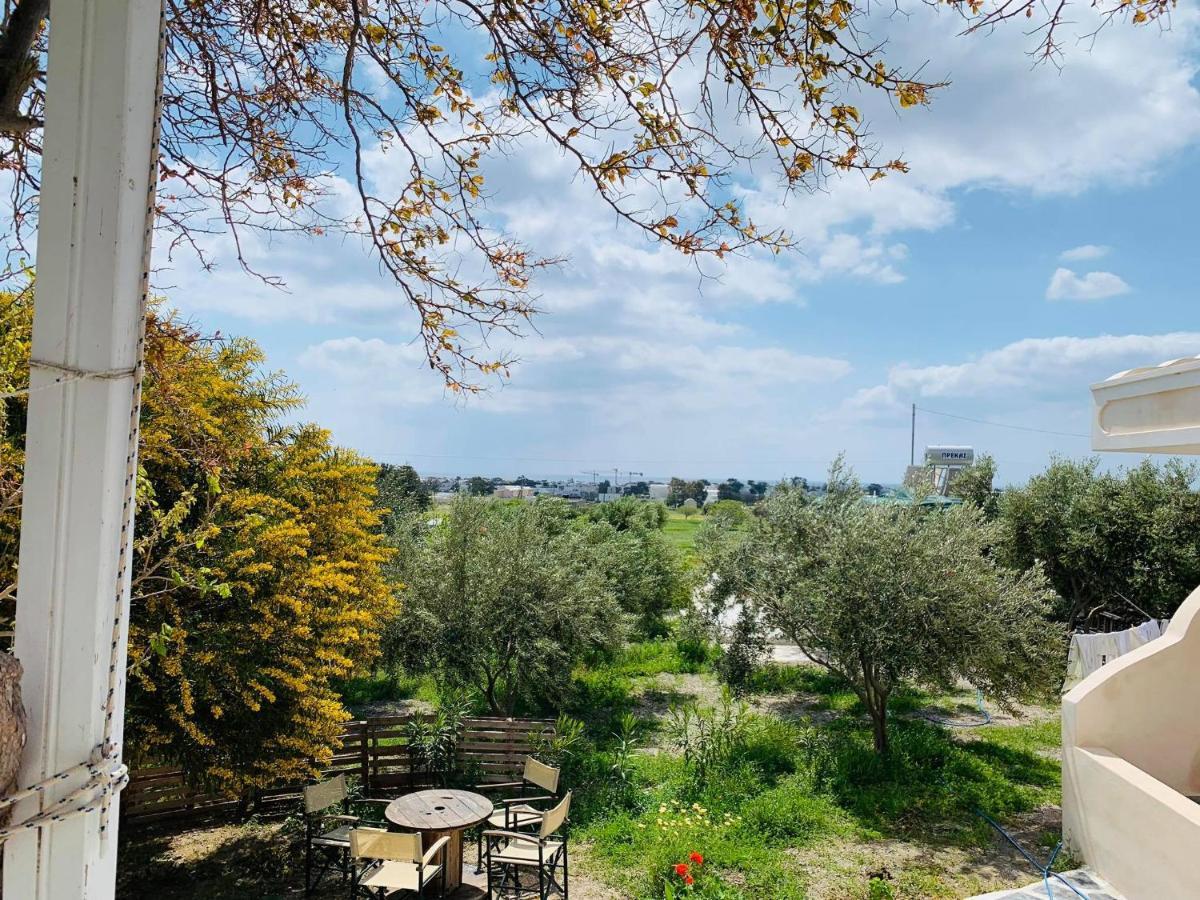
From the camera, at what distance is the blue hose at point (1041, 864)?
20.3 ft

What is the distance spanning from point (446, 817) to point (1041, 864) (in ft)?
18.9

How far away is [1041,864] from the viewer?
24.5 ft

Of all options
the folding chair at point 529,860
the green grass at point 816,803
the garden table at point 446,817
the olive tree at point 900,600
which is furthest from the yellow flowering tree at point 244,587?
the olive tree at point 900,600

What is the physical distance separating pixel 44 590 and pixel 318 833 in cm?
798

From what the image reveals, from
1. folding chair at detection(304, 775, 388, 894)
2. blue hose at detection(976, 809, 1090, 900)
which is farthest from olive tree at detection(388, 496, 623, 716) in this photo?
blue hose at detection(976, 809, 1090, 900)

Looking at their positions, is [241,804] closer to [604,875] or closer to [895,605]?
[604,875]

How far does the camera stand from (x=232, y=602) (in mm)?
6199

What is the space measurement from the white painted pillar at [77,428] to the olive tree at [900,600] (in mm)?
9417

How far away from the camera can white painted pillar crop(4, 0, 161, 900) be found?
124 centimetres

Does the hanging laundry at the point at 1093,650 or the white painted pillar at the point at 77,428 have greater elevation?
the white painted pillar at the point at 77,428

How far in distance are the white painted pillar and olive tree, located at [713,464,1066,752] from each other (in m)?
9.42

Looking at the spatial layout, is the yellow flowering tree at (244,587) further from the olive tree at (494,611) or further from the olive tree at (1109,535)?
the olive tree at (1109,535)

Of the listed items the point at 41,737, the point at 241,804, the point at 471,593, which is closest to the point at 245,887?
the point at 241,804

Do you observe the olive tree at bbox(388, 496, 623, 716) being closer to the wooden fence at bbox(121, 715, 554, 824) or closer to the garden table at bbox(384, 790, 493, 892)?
the wooden fence at bbox(121, 715, 554, 824)
